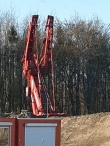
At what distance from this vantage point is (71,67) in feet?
149

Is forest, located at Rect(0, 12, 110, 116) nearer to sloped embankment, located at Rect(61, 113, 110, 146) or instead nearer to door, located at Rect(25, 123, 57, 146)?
sloped embankment, located at Rect(61, 113, 110, 146)

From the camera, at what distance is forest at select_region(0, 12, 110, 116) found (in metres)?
44.0

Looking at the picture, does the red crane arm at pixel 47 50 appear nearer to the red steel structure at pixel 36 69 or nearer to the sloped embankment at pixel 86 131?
the red steel structure at pixel 36 69

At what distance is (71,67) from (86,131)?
12.2 metres

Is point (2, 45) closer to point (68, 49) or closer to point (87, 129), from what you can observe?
point (68, 49)

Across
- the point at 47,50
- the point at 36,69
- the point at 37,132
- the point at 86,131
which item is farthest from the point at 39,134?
the point at 47,50

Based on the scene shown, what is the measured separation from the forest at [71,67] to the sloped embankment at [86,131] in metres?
8.58

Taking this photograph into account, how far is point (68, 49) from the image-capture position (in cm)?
4538

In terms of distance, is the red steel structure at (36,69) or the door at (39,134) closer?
the door at (39,134)

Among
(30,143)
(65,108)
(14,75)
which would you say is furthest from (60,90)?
(30,143)

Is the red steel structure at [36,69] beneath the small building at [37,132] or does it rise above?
above

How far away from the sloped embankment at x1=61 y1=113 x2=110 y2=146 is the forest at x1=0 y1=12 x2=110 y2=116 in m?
8.58

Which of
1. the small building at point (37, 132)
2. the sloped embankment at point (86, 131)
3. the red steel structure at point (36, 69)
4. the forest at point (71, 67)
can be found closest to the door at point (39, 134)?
the small building at point (37, 132)

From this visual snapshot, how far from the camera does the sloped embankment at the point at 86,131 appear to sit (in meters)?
32.5
